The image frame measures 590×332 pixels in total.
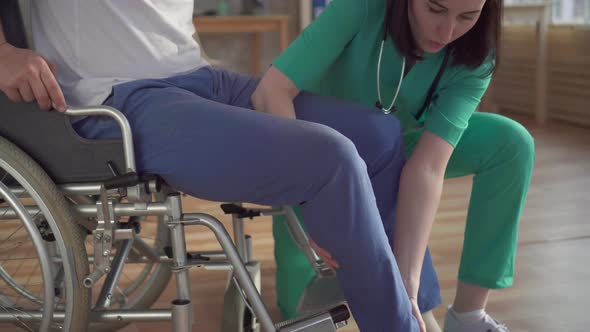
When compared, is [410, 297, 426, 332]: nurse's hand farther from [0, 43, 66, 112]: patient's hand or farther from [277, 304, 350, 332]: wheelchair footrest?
[0, 43, 66, 112]: patient's hand

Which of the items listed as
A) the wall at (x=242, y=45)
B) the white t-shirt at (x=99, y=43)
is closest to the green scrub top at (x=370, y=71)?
the white t-shirt at (x=99, y=43)

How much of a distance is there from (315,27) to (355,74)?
18 cm

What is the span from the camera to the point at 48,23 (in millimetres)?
1277

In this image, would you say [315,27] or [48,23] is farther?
[315,27]

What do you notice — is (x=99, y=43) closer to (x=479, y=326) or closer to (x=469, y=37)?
(x=469, y=37)

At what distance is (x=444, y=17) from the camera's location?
4.28 feet

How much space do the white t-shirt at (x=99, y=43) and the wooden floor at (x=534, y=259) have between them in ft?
2.26

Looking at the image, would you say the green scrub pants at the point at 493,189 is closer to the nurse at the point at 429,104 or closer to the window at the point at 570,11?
the nurse at the point at 429,104

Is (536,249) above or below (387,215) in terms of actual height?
below

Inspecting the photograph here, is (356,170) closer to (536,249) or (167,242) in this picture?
(167,242)

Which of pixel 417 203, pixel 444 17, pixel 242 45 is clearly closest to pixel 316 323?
pixel 417 203

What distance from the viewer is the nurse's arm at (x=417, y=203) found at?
1323 millimetres

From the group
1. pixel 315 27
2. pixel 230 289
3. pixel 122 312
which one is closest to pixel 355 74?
pixel 315 27

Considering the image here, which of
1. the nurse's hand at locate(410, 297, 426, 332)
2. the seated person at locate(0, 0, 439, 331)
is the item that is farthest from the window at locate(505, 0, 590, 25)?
the nurse's hand at locate(410, 297, 426, 332)
